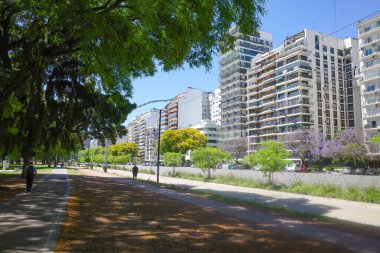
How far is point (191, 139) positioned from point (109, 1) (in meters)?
92.7

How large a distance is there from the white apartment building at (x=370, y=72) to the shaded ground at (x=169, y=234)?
7020 cm

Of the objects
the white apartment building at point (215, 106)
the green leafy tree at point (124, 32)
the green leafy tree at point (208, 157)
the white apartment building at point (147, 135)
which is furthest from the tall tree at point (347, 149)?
the white apartment building at point (147, 135)

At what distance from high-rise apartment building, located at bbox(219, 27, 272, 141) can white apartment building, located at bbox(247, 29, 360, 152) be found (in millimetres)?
11714

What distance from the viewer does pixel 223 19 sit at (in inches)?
301

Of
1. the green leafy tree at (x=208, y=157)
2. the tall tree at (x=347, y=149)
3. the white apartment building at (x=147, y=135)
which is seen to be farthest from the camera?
the white apartment building at (x=147, y=135)

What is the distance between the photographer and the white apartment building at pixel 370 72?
7469 centimetres

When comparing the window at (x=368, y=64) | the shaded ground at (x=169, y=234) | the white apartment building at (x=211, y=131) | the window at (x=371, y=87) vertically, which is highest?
the window at (x=368, y=64)

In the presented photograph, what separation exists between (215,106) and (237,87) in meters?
27.3

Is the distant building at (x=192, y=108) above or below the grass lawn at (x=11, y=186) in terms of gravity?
above

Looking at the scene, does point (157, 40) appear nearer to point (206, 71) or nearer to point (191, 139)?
point (206, 71)

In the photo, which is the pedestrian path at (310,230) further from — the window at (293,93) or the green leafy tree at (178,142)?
the window at (293,93)

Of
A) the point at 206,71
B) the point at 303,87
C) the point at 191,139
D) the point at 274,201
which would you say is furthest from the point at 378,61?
the point at 206,71

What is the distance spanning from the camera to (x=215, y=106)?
148 meters

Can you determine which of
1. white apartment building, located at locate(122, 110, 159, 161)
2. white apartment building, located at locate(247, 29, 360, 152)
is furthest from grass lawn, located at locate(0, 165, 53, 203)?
white apartment building, located at locate(122, 110, 159, 161)
